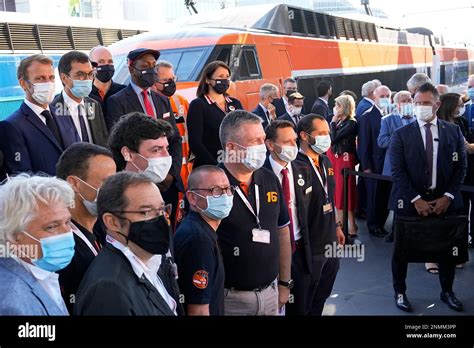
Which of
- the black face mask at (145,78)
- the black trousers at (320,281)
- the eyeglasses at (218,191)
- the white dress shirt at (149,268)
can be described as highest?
the black face mask at (145,78)

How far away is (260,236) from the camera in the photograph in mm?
2637

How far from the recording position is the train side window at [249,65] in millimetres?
7910

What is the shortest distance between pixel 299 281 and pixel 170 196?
3.20ft

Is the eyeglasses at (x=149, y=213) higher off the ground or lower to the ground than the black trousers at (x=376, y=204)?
higher

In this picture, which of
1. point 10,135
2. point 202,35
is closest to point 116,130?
point 10,135

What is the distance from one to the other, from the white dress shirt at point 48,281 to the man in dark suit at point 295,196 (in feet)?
5.03

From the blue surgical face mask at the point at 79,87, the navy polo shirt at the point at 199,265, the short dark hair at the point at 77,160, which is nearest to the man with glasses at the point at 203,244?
the navy polo shirt at the point at 199,265

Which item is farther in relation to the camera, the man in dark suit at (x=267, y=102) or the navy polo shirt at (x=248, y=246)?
the man in dark suit at (x=267, y=102)

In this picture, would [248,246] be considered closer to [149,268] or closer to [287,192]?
[287,192]

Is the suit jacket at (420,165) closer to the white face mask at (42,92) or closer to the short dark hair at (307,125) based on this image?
the short dark hair at (307,125)

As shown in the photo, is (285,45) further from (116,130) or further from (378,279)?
(116,130)

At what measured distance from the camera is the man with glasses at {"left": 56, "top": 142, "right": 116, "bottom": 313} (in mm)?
1977

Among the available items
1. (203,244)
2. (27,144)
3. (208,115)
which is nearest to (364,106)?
(208,115)

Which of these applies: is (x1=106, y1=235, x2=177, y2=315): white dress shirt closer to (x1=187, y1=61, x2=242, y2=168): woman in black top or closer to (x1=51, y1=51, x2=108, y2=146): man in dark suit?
(x1=51, y1=51, x2=108, y2=146): man in dark suit
